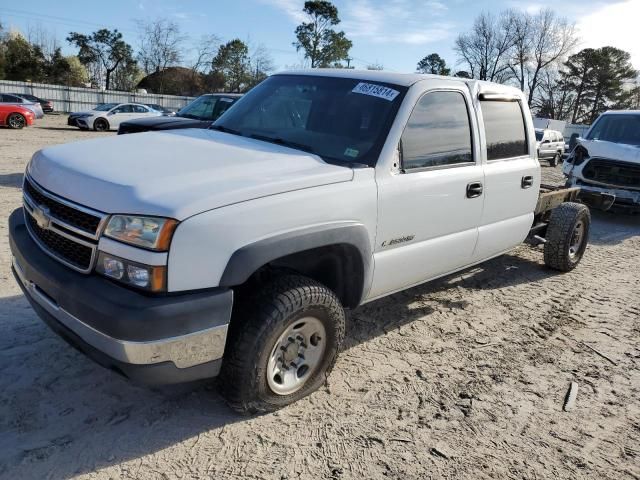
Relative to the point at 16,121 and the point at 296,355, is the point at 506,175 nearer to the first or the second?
the point at 296,355

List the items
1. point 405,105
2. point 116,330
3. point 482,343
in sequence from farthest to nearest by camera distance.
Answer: point 482,343 → point 405,105 → point 116,330

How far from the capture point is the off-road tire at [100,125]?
71.3 feet

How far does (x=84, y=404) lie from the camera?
2.93 m

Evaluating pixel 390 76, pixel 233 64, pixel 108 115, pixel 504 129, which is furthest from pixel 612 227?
pixel 233 64

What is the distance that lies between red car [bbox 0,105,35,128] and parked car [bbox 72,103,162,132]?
1936mm

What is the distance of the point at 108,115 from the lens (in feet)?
72.2

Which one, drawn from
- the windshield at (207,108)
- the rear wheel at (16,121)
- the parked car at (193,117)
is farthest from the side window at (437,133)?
the rear wheel at (16,121)

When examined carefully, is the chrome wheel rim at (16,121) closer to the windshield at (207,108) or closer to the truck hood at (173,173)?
the windshield at (207,108)

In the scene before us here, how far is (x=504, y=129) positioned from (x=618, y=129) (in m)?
7.19

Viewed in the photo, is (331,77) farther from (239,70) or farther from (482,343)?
(239,70)

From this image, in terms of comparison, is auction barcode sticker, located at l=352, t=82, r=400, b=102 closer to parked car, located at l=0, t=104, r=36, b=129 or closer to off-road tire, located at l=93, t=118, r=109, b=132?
parked car, located at l=0, t=104, r=36, b=129

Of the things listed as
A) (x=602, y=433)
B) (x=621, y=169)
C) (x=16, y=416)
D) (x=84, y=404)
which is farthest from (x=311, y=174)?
(x=621, y=169)

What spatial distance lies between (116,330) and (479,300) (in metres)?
3.67

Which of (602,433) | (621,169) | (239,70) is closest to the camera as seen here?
(602,433)
